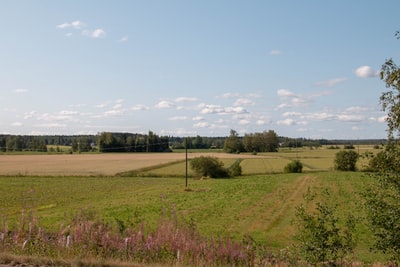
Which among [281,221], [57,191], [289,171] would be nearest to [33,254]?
[281,221]

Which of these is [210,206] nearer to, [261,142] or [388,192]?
[388,192]

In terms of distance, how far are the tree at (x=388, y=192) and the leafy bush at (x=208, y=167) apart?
200ft

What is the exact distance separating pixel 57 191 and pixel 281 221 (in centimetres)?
3076

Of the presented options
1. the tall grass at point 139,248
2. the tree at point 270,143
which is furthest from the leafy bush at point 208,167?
the tree at point 270,143

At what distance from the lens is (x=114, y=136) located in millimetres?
151250

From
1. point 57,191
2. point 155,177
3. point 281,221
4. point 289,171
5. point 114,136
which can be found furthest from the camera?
point 114,136

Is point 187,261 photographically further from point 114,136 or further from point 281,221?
point 114,136

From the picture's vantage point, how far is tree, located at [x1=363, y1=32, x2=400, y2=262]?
9203mm

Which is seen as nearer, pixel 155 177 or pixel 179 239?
pixel 179 239

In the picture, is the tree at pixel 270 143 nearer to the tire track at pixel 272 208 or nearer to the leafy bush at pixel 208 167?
the leafy bush at pixel 208 167

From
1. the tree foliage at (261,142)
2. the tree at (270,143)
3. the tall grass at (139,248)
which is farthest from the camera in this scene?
the tree at (270,143)

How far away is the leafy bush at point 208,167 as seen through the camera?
233ft

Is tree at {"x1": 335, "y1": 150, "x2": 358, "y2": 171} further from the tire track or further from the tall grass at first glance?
the tall grass

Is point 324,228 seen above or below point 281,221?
above
